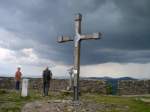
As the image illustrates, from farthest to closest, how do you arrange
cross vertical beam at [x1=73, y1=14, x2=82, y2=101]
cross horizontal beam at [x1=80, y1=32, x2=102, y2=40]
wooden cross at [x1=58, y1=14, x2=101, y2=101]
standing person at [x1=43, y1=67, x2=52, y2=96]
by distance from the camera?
standing person at [x1=43, y1=67, x2=52, y2=96], cross vertical beam at [x1=73, y1=14, x2=82, y2=101], wooden cross at [x1=58, y1=14, x2=101, y2=101], cross horizontal beam at [x1=80, y1=32, x2=102, y2=40]

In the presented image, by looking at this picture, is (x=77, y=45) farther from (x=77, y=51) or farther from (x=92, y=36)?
(x=92, y=36)

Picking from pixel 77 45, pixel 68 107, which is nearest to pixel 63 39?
pixel 77 45

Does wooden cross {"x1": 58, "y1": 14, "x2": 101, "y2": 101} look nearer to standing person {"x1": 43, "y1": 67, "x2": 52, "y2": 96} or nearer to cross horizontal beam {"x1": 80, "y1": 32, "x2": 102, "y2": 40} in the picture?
cross horizontal beam {"x1": 80, "y1": 32, "x2": 102, "y2": 40}

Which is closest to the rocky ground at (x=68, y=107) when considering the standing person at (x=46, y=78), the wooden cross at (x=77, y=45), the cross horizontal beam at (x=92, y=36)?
the wooden cross at (x=77, y=45)

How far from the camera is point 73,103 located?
603 inches

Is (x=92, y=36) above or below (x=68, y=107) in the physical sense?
above

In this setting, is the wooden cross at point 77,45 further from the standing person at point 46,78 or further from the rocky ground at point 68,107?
the standing person at point 46,78

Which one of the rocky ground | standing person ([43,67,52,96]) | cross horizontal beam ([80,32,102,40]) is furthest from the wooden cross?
standing person ([43,67,52,96])

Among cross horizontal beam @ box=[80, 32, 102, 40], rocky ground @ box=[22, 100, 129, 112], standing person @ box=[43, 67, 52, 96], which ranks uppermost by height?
cross horizontal beam @ box=[80, 32, 102, 40]

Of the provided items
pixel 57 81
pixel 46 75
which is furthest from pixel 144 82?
pixel 46 75

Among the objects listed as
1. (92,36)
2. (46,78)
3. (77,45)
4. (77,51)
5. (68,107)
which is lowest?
(68,107)

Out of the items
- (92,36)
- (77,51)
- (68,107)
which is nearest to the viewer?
(68,107)

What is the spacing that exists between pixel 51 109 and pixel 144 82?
15.5m

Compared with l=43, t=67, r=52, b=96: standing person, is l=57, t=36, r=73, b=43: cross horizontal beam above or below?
above
